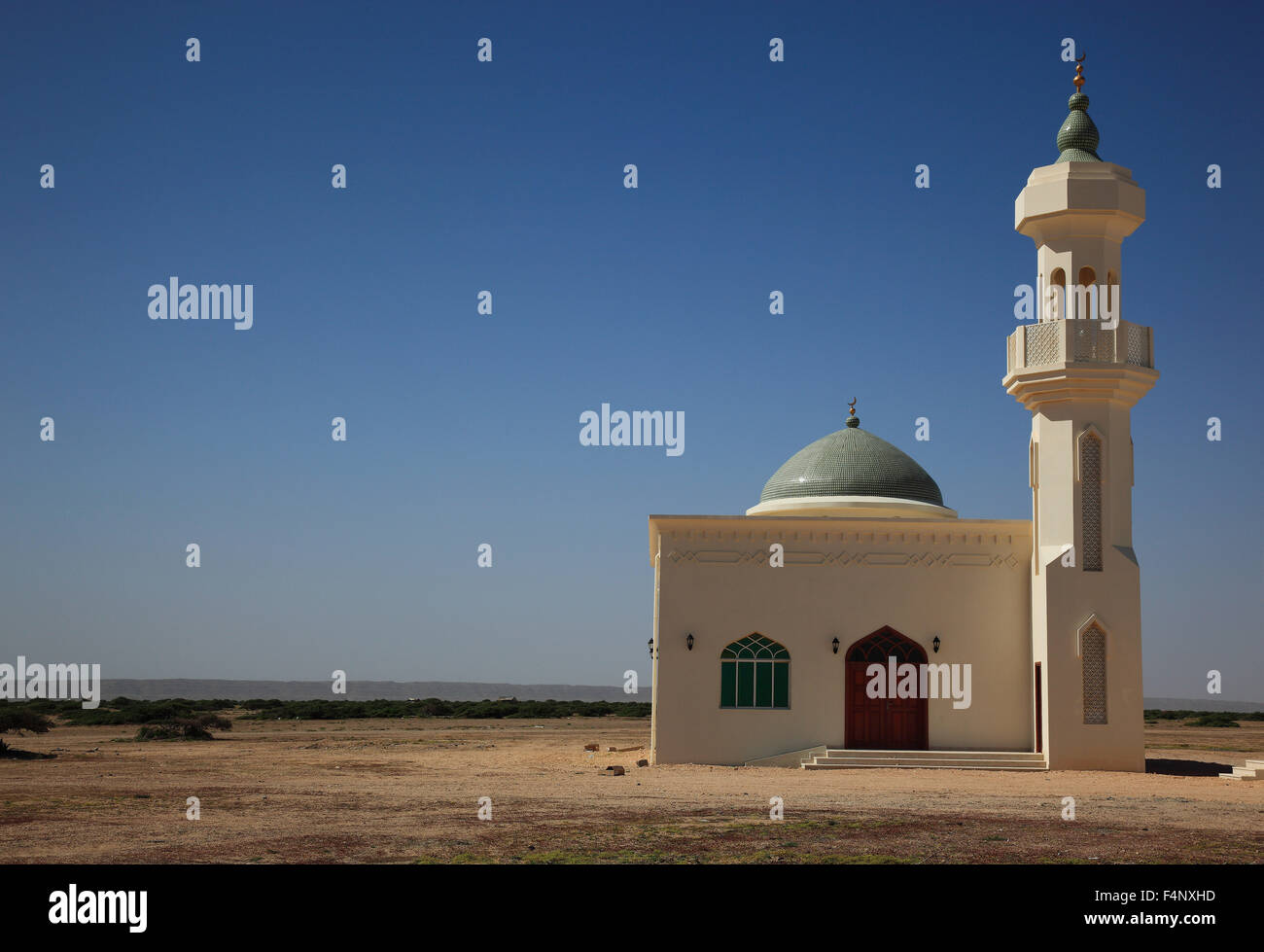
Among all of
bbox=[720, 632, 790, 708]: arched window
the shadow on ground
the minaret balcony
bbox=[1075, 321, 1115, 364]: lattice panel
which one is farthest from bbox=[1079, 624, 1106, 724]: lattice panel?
bbox=[720, 632, 790, 708]: arched window

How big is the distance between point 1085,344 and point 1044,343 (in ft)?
2.60

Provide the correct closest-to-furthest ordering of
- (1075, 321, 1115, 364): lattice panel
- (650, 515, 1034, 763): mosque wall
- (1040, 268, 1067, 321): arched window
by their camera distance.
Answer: (1075, 321, 1115, 364): lattice panel, (1040, 268, 1067, 321): arched window, (650, 515, 1034, 763): mosque wall

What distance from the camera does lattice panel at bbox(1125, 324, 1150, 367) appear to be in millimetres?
23938

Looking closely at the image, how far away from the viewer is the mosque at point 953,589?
23625 millimetres

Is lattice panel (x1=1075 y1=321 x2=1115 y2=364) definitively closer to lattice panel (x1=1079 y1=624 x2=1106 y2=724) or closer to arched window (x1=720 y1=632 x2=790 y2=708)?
lattice panel (x1=1079 y1=624 x2=1106 y2=724)

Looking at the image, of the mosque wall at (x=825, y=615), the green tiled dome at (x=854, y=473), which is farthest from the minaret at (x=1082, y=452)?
the green tiled dome at (x=854, y=473)

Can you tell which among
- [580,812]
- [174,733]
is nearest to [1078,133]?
[580,812]

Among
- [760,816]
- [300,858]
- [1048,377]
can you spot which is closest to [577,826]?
[760,816]

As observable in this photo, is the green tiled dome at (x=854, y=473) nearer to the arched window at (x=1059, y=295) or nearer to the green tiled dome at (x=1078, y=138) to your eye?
the arched window at (x=1059, y=295)

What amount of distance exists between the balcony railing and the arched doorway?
6.41 metres

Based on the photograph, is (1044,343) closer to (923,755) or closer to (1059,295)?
(1059,295)

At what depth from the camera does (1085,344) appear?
78.3 feet
